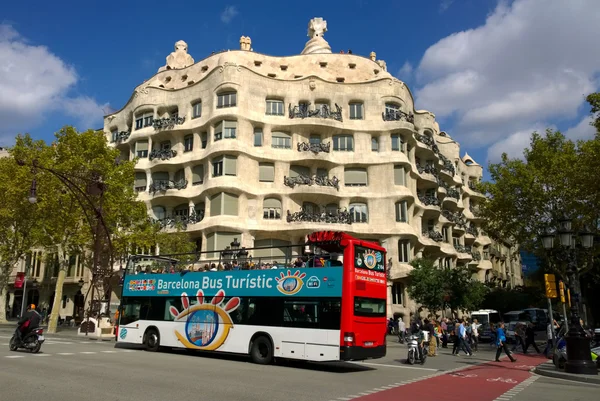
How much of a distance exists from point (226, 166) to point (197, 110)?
6954 millimetres

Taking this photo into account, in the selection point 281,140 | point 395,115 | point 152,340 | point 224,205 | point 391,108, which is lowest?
point 152,340

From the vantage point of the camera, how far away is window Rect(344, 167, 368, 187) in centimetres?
4050

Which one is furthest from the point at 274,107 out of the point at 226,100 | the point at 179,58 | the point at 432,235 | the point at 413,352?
the point at 413,352

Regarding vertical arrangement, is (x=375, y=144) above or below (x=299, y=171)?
above

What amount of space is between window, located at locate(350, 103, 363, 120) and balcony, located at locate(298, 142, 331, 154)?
12.4 feet

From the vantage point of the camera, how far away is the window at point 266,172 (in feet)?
129

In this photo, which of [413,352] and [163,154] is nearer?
[413,352]

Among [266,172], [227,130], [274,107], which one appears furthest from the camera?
[274,107]

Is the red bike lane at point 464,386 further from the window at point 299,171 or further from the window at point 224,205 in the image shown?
the window at point 299,171

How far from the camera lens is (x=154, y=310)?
750 inches

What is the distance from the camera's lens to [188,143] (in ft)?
137

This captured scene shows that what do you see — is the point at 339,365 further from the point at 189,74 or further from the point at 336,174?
the point at 189,74

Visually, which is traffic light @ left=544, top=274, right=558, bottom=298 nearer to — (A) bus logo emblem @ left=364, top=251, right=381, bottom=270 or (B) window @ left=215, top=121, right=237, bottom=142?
(A) bus logo emblem @ left=364, top=251, right=381, bottom=270

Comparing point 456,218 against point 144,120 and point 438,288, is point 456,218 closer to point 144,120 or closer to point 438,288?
point 438,288
